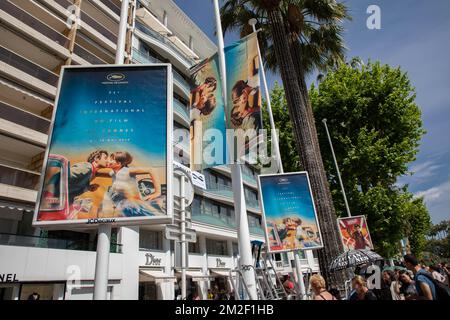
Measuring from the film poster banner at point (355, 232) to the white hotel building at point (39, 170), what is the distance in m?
10.9

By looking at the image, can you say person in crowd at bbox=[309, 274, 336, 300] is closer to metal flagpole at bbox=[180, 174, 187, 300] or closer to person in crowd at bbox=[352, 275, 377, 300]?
person in crowd at bbox=[352, 275, 377, 300]

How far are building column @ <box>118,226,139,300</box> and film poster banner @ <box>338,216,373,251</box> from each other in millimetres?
12271

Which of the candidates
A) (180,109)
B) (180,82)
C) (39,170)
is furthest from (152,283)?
(180,82)

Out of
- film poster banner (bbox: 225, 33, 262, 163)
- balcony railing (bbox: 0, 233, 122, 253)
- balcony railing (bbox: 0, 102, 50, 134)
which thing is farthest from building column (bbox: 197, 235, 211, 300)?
film poster banner (bbox: 225, 33, 262, 163)

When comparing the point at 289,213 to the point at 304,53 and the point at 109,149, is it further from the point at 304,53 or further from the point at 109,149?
the point at 304,53

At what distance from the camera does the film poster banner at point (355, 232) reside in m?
14.8

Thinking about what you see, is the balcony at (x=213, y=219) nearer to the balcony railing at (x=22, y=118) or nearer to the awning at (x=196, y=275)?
the awning at (x=196, y=275)

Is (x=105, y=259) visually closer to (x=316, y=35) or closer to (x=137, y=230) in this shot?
(x=316, y=35)

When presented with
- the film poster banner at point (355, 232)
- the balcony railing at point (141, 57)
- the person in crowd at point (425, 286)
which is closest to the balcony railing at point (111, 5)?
the balcony railing at point (141, 57)

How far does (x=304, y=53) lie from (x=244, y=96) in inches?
317

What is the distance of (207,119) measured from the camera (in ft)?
22.9

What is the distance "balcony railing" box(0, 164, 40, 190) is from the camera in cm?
1551
